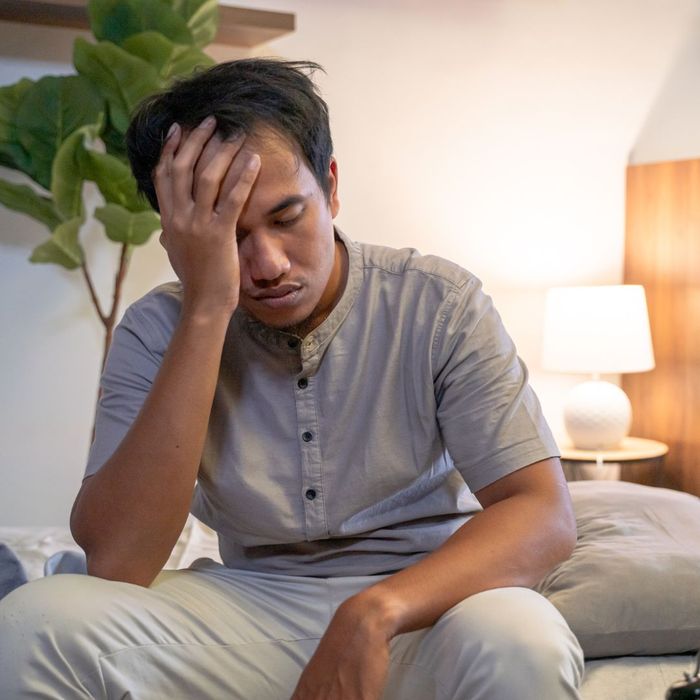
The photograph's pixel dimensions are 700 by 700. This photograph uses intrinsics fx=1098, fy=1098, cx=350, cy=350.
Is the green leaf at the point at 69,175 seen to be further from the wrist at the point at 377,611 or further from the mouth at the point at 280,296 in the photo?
the wrist at the point at 377,611

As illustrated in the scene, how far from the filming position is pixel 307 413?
1.42 m

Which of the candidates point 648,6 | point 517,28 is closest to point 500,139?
point 517,28

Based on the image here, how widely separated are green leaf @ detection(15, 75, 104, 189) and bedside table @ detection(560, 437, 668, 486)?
164 cm

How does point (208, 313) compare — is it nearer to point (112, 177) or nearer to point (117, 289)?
point (112, 177)

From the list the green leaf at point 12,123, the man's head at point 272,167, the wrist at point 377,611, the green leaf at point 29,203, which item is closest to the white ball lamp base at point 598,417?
the green leaf at point 29,203

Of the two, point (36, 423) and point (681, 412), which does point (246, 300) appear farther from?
point (681, 412)

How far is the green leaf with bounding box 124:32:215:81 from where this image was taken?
2.73 meters

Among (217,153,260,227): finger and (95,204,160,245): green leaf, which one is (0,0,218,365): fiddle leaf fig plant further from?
(217,153,260,227): finger

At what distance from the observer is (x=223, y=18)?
3.14 meters

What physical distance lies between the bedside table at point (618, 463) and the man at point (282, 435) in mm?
1810

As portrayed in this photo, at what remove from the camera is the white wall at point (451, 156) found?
3240mm

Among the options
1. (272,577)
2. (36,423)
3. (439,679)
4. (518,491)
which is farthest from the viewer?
(36,423)

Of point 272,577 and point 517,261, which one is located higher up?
point 517,261

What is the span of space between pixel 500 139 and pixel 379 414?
92.6 inches
